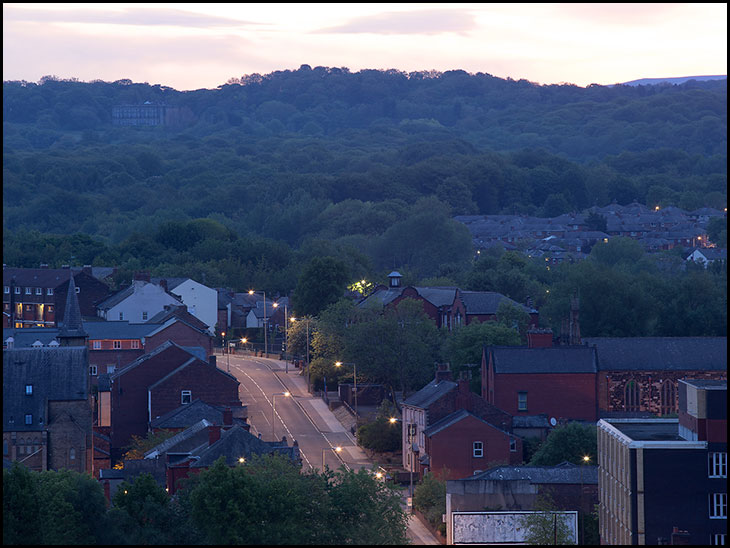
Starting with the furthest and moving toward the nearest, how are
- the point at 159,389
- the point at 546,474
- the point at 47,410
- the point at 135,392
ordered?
the point at 135,392
the point at 159,389
the point at 47,410
the point at 546,474

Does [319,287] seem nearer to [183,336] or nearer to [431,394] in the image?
[183,336]

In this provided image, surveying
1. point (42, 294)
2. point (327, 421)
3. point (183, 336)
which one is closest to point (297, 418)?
point (327, 421)

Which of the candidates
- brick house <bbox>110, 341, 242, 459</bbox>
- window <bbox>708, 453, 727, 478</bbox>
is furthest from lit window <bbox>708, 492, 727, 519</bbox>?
brick house <bbox>110, 341, 242, 459</bbox>

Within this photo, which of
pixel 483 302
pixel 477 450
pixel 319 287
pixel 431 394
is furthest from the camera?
pixel 319 287

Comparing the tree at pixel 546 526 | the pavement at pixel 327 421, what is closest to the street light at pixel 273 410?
the pavement at pixel 327 421

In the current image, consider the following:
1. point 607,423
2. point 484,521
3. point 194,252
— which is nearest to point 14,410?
point 484,521

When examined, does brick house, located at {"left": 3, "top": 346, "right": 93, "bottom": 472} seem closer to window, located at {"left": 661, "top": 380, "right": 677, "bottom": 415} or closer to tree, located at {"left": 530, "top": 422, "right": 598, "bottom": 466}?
tree, located at {"left": 530, "top": 422, "right": 598, "bottom": 466}

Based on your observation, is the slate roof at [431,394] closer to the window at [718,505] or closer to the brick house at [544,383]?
the brick house at [544,383]
